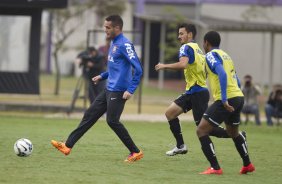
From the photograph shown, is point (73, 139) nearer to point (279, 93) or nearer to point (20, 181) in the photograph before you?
point (20, 181)

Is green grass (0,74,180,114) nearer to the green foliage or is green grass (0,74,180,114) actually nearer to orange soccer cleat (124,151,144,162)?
the green foliage

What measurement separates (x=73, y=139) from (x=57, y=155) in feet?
2.29

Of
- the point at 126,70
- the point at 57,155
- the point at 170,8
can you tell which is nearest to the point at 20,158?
the point at 57,155

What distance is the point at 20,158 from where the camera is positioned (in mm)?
13250

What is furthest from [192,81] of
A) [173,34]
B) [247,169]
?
[173,34]

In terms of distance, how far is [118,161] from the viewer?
43.9 feet

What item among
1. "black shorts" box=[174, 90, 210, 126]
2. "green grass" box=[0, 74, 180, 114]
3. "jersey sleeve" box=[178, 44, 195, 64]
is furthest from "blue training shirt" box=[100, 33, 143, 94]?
"green grass" box=[0, 74, 180, 114]

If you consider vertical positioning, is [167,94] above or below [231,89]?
below

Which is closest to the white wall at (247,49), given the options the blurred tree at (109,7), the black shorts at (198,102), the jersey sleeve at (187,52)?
the blurred tree at (109,7)

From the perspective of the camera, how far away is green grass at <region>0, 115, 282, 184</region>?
1144cm

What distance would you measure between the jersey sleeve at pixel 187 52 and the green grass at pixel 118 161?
5.52ft

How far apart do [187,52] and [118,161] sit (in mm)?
2038

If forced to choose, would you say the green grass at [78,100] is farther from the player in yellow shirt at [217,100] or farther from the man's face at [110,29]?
the player in yellow shirt at [217,100]

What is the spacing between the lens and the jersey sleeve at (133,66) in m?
12.9
